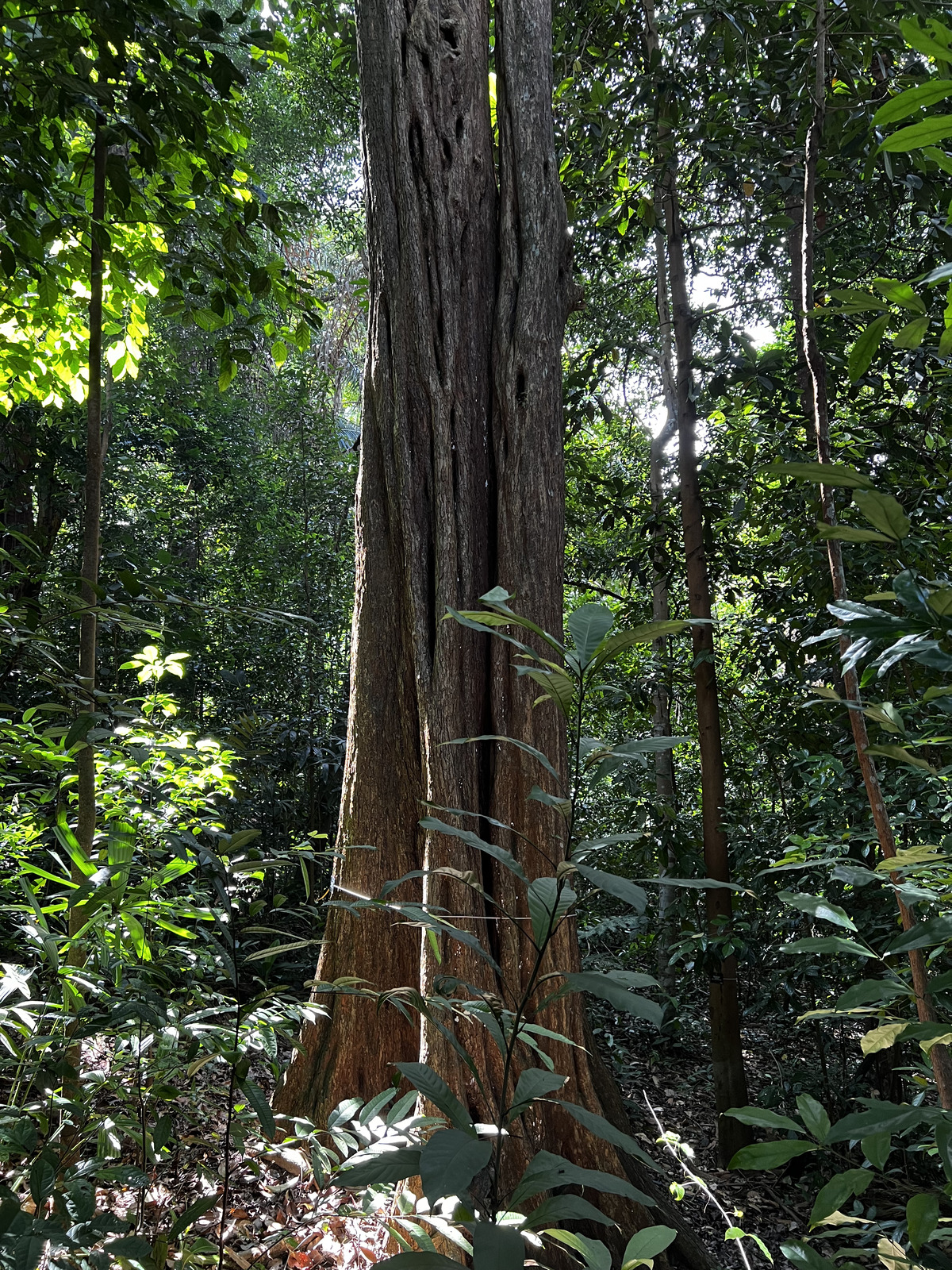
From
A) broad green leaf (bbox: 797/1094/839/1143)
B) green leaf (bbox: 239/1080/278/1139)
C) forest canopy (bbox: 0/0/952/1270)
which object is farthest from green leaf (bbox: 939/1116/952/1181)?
green leaf (bbox: 239/1080/278/1139)

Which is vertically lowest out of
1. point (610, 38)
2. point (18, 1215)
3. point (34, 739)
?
point (18, 1215)

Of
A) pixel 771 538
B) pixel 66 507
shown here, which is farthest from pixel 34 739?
pixel 66 507

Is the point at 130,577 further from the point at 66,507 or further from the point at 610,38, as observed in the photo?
the point at 66,507

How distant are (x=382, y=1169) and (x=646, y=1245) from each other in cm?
30

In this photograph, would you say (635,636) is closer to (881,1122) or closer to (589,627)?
(589,627)

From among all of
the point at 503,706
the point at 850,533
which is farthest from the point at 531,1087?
the point at 503,706

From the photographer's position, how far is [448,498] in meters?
2.25

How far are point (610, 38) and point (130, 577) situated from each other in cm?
358

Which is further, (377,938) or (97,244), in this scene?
(377,938)

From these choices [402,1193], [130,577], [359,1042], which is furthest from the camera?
[359,1042]

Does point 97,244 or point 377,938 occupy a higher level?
point 97,244

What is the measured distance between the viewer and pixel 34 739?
1.93m

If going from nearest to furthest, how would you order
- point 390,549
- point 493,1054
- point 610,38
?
point 493,1054, point 390,549, point 610,38

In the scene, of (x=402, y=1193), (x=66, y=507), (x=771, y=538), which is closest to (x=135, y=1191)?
(x=402, y=1193)
